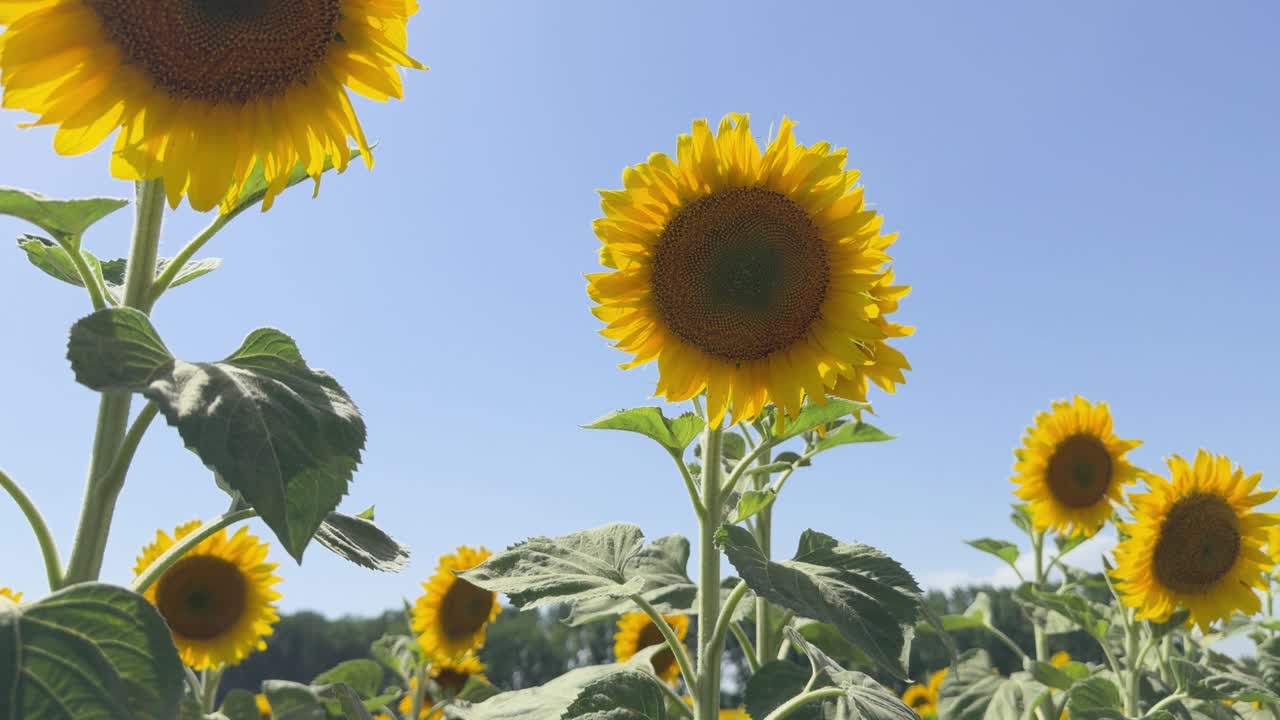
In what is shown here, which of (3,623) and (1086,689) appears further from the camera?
(1086,689)

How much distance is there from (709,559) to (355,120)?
1.57 meters

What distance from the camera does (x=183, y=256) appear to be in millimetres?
2098

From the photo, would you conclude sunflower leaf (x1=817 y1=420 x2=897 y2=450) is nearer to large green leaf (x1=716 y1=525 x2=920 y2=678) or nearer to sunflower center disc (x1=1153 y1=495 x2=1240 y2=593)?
large green leaf (x1=716 y1=525 x2=920 y2=678)

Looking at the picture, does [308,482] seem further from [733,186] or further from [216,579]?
[216,579]

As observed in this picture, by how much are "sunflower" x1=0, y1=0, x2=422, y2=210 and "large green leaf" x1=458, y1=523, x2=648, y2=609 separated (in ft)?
3.79

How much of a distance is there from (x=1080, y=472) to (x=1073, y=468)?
50 mm

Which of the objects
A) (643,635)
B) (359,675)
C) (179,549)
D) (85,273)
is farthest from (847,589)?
(643,635)

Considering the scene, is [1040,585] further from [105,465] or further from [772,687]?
[105,465]

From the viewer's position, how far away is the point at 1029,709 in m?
5.22

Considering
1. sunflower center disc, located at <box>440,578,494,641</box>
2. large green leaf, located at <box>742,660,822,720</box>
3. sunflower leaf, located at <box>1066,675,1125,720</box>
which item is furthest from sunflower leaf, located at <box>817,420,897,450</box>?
sunflower center disc, located at <box>440,578,494,641</box>

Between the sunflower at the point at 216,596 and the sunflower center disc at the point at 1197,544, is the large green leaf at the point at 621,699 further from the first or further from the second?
the sunflower center disc at the point at 1197,544

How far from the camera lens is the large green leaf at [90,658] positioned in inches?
59.4

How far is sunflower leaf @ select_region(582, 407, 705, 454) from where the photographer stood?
2939mm

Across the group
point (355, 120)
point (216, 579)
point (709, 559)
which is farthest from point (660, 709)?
point (216, 579)
